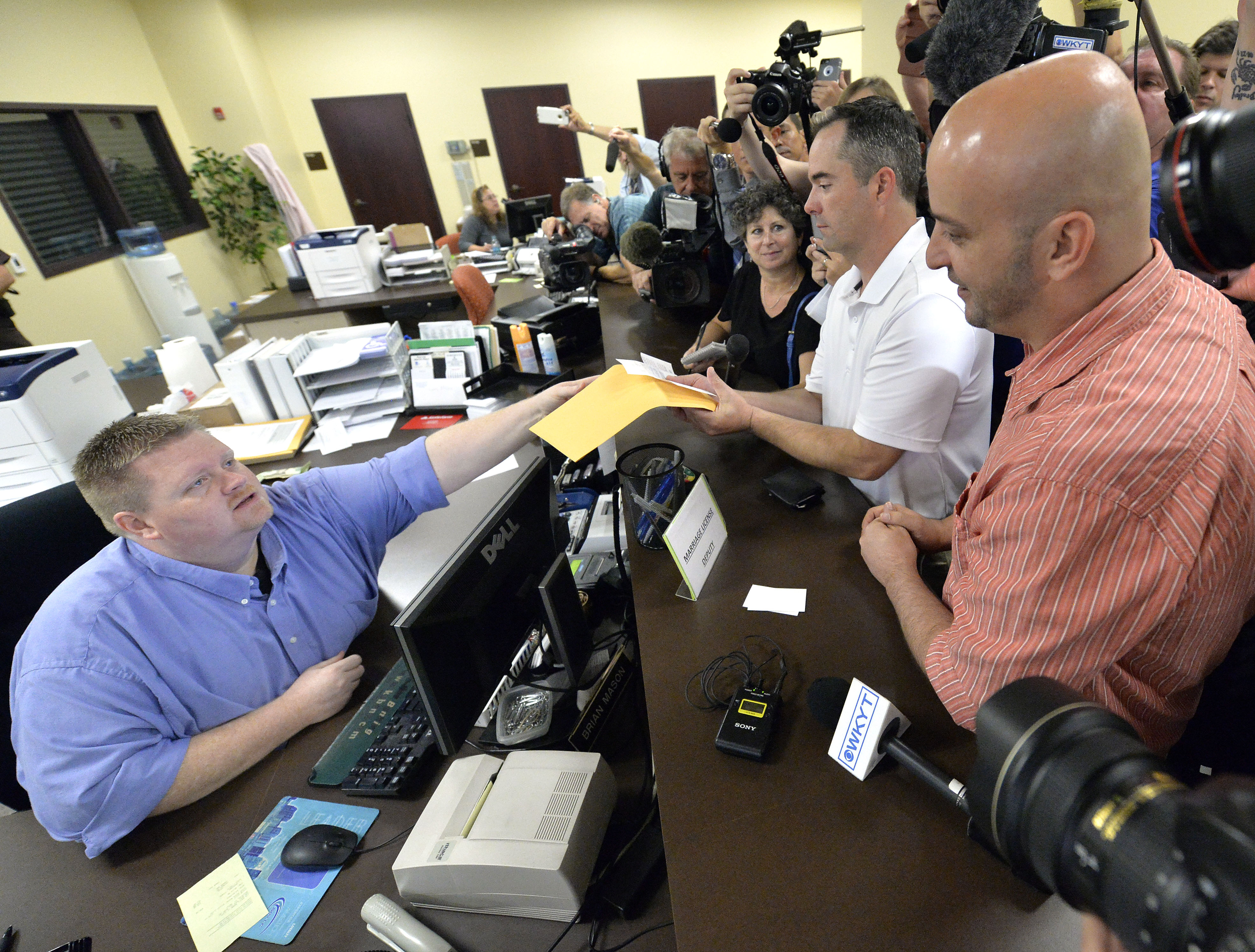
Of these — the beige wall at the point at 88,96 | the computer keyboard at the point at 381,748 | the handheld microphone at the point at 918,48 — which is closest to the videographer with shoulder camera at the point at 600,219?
the handheld microphone at the point at 918,48

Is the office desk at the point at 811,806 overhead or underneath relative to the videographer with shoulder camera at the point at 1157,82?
underneath

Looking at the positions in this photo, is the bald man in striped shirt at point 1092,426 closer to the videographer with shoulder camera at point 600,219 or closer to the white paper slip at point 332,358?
the white paper slip at point 332,358

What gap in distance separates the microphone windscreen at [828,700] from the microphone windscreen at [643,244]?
2002mm

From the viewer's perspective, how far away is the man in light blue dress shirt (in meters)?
0.96

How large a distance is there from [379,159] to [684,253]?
6.23 m

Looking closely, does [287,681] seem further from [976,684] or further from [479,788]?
[976,684]

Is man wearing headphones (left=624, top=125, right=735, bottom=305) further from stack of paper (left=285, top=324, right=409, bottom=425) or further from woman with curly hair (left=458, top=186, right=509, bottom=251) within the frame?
woman with curly hair (left=458, top=186, right=509, bottom=251)

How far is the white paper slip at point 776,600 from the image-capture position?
3.52 ft

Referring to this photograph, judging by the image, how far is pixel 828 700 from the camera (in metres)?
0.86

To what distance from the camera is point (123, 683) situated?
3.35 ft

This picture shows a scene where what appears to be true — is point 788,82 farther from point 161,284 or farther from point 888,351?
point 161,284

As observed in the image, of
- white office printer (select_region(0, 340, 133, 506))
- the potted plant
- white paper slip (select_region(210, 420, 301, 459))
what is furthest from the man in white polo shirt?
the potted plant

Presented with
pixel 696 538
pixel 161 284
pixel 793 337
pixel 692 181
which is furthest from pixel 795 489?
pixel 161 284

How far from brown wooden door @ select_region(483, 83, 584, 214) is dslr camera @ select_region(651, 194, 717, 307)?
18.0ft
